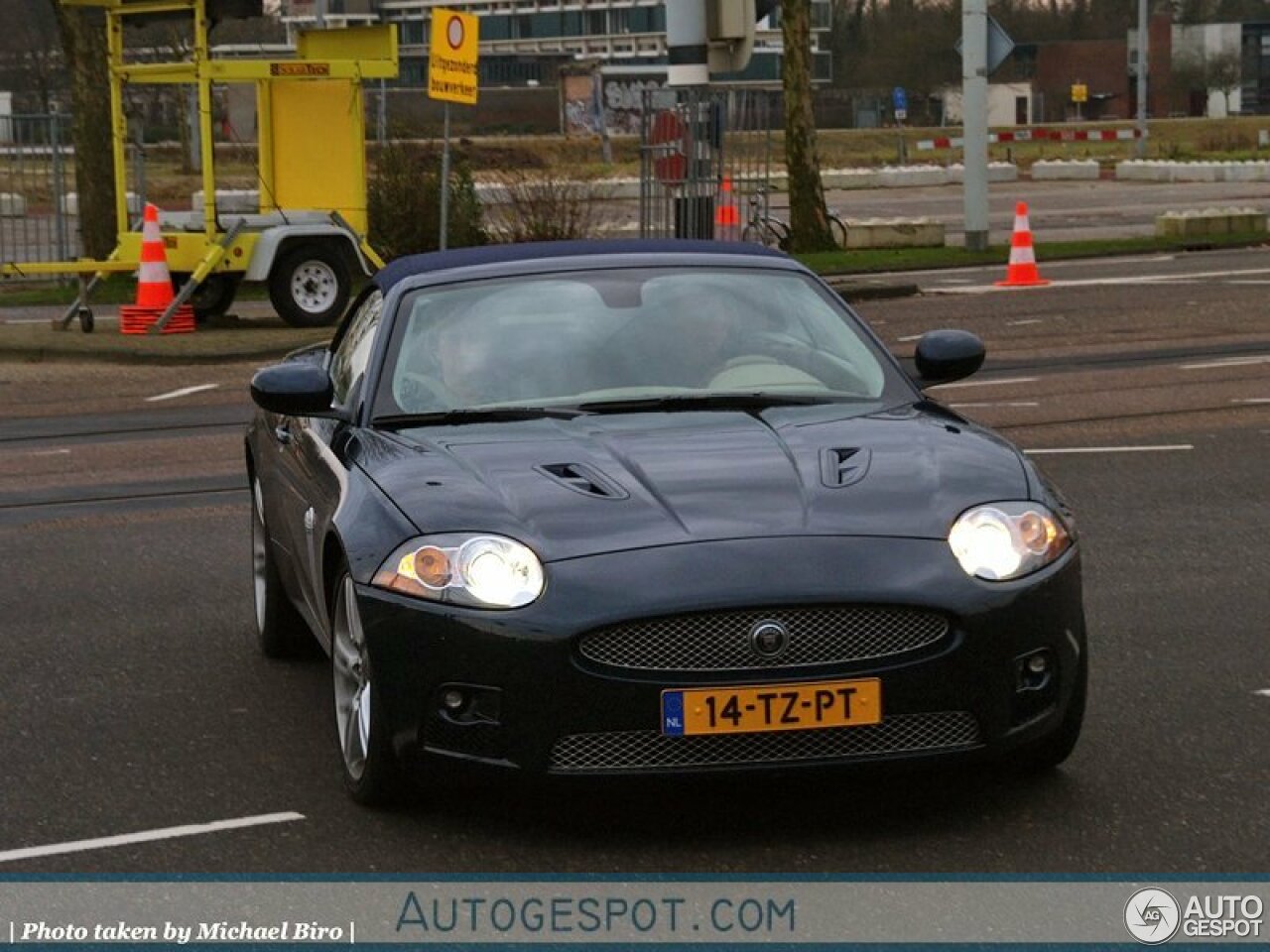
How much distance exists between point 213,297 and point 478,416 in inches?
655

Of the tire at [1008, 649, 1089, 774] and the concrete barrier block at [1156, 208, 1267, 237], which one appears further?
the concrete barrier block at [1156, 208, 1267, 237]

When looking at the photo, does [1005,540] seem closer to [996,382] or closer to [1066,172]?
[996,382]

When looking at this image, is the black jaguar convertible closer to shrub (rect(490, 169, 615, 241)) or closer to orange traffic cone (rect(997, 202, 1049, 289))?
orange traffic cone (rect(997, 202, 1049, 289))

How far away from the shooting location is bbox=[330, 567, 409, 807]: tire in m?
5.91

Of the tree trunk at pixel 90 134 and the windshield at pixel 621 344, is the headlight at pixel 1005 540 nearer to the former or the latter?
A: the windshield at pixel 621 344

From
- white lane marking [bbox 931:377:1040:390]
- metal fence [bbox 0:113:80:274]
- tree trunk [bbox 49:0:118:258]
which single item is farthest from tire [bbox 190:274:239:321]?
white lane marking [bbox 931:377:1040:390]

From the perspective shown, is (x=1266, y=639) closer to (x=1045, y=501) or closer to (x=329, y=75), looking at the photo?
(x=1045, y=501)

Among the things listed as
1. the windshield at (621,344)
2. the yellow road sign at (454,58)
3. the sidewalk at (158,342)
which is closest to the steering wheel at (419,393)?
the windshield at (621,344)

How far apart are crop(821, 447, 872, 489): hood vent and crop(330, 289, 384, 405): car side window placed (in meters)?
1.58

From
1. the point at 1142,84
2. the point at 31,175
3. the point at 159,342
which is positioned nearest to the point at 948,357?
the point at 159,342

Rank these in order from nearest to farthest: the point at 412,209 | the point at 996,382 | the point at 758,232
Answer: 1. the point at 996,382
2. the point at 758,232
3. the point at 412,209

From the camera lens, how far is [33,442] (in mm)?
15023

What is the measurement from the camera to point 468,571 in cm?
575

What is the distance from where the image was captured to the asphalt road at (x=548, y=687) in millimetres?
5680
